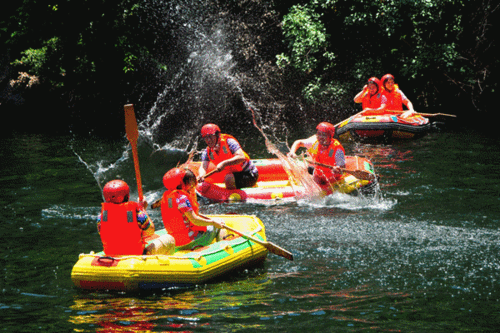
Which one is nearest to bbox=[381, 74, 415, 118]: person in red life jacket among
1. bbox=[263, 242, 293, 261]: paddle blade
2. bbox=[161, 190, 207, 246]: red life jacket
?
bbox=[263, 242, 293, 261]: paddle blade

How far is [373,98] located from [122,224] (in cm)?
998

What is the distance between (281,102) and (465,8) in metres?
5.71

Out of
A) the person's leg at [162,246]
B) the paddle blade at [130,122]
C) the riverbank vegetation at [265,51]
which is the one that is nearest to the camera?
the person's leg at [162,246]

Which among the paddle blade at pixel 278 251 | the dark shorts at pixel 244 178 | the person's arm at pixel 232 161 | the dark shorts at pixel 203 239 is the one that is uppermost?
the person's arm at pixel 232 161

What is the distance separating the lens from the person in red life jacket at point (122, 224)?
545 cm

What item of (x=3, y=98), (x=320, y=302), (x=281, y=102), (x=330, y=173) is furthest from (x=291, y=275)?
(x=3, y=98)

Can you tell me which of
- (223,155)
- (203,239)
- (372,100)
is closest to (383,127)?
(372,100)

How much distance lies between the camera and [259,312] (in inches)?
205

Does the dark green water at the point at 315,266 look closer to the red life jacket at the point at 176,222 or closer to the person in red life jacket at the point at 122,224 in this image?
the person in red life jacket at the point at 122,224

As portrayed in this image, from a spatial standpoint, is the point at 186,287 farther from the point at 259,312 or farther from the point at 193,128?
the point at 193,128


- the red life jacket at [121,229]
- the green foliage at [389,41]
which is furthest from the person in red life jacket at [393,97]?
the red life jacket at [121,229]

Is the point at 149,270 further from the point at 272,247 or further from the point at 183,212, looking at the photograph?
the point at 272,247

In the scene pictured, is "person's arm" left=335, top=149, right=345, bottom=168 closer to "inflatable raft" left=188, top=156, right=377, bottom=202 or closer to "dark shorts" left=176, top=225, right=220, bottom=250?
"inflatable raft" left=188, top=156, right=377, bottom=202

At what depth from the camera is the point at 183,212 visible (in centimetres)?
598
